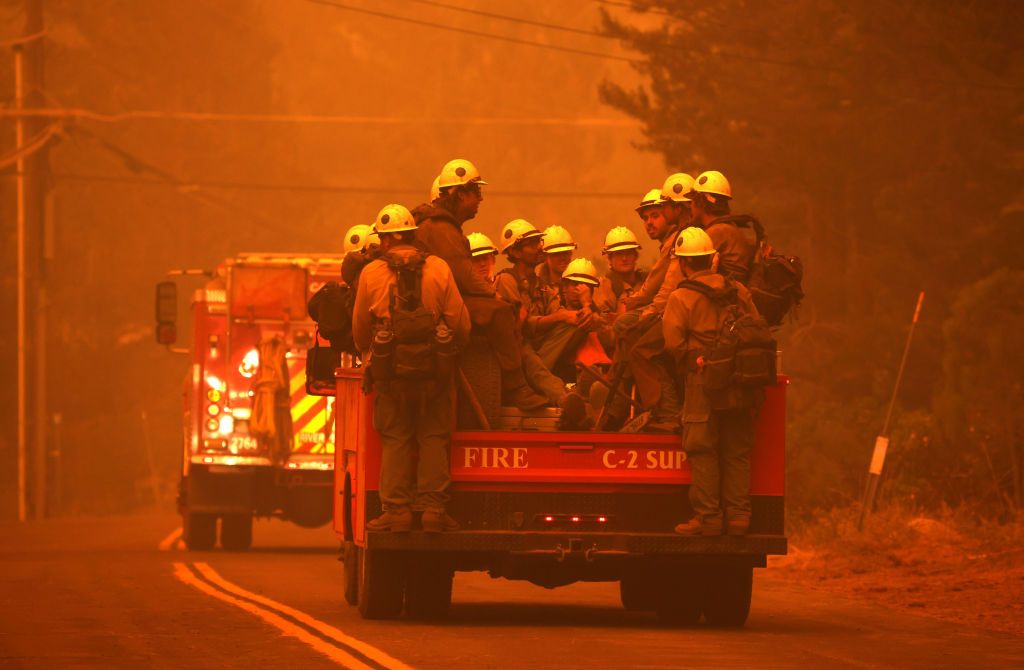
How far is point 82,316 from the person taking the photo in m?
70.4

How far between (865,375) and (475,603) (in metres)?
21.3

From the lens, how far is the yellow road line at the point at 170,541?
28.6 metres

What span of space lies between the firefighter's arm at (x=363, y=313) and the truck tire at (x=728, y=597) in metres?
2.85

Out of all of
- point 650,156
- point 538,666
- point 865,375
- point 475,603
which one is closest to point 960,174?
point 865,375

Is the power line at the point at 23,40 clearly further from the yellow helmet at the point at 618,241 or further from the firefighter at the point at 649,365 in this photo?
the firefighter at the point at 649,365

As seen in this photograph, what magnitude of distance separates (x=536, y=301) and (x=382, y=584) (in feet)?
8.87

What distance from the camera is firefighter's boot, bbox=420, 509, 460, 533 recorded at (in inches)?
591

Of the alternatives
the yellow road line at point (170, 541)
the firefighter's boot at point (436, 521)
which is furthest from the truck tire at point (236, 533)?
the firefighter's boot at point (436, 521)

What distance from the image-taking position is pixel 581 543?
1525 cm

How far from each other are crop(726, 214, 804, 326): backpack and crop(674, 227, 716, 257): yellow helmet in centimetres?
Answer: 55

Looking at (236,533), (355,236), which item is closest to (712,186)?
(355,236)

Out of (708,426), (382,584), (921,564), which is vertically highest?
(708,426)

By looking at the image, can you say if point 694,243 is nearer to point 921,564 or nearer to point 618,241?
point 618,241

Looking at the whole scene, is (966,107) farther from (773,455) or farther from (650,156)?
(650,156)
